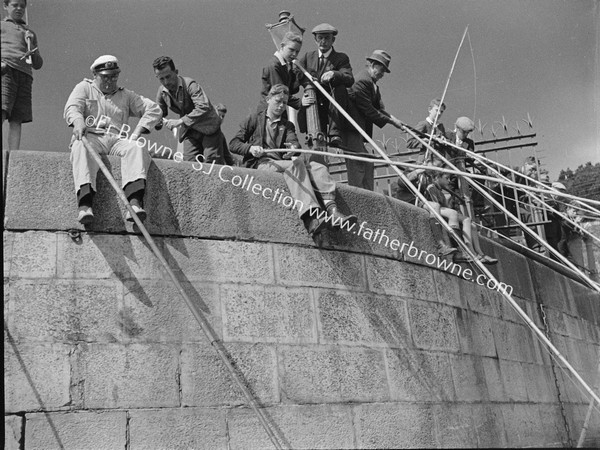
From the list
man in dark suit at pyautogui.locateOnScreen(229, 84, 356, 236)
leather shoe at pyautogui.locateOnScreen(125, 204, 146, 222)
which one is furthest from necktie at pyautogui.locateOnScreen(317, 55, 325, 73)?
leather shoe at pyautogui.locateOnScreen(125, 204, 146, 222)

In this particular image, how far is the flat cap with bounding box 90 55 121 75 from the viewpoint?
7.54 meters

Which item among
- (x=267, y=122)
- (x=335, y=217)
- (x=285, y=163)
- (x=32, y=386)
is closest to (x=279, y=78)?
(x=267, y=122)

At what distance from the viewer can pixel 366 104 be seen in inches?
389

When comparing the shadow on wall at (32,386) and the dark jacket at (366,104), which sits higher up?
the dark jacket at (366,104)

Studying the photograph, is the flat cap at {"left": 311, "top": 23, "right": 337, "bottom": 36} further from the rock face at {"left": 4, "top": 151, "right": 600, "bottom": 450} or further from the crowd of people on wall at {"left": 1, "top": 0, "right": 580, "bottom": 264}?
the rock face at {"left": 4, "top": 151, "right": 600, "bottom": 450}

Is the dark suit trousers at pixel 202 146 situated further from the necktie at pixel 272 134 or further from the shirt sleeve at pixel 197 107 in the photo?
the necktie at pixel 272 134

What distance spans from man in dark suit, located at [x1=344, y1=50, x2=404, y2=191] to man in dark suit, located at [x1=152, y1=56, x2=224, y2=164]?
1.55m

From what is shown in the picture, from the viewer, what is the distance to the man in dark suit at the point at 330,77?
31.8 ft

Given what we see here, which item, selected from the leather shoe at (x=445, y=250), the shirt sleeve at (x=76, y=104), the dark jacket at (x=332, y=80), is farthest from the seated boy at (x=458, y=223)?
the shirt sleeve at (x=76, y=104)

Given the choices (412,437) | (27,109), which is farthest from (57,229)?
(412,437)

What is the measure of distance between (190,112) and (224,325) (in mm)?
2531

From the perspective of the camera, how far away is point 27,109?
8.21 m

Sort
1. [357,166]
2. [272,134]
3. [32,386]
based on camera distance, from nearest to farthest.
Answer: [32,386], [272,134], [357,166]

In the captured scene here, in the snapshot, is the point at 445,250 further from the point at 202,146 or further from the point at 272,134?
the point at 202,146
